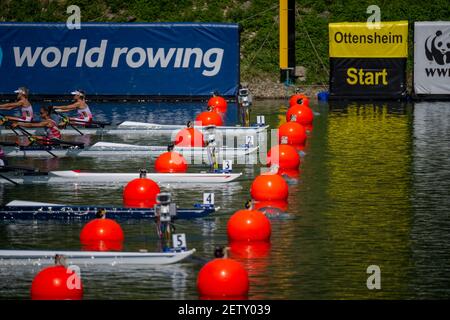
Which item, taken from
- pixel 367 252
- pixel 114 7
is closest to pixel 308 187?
pixel 367 252

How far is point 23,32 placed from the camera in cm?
5200

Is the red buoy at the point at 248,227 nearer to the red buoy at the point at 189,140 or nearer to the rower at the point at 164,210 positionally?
the rower at the point at 164,210

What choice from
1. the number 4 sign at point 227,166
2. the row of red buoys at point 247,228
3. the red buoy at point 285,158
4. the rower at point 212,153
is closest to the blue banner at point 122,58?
the row of red buoys at point 247,228

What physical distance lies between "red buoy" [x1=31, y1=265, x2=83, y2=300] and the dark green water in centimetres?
103

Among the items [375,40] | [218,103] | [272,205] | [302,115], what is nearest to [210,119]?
[302,115]

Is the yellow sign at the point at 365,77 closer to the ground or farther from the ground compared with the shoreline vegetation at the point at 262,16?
closer to the ground

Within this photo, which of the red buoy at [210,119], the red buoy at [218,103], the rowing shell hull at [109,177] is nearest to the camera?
the rowing shell hull at [109,177]

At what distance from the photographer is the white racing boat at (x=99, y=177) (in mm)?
32688

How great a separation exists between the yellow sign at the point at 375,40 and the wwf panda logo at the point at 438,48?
3.27 feet

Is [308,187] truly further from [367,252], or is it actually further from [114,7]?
[114,7]

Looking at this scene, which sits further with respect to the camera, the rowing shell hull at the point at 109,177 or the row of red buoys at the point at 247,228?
the rowing shell hull at the point at 109,177

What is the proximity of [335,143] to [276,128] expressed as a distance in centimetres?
407

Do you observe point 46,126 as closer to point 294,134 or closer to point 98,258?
point 294,134

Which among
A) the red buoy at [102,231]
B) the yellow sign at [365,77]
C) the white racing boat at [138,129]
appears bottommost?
the red buoy at [102,231]
